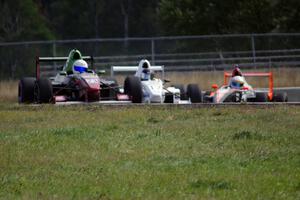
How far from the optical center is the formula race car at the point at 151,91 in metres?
23.8

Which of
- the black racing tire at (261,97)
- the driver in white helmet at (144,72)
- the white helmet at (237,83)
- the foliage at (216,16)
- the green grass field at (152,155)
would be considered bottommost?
the green grass field at (152,155)

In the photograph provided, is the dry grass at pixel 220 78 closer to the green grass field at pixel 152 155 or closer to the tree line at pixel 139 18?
the tree line at pixel 139 18

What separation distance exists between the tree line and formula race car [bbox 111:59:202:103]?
71.0 ft

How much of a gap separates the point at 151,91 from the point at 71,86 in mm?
2240

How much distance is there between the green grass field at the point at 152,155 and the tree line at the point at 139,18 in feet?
92.5

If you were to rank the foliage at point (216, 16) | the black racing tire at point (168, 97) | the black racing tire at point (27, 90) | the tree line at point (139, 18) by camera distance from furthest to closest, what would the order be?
1. the foliage at point (216, 16)
2. the tree line at point (139, 18)
3. the black racing tire at point (168, 97)
4. the black racing tire at point (27, 90)

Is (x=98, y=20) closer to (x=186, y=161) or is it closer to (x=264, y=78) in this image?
(x=264, y=78)

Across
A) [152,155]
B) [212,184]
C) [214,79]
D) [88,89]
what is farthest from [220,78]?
[212,184]

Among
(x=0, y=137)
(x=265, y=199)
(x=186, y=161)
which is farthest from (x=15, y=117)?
(x=265, y=199)

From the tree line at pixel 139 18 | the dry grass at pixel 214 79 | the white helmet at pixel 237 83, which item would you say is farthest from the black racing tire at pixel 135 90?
the tree line at pixel 139 18

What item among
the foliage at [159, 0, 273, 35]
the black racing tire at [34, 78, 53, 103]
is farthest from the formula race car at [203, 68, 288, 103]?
the foliage at [159, 0, 273, 35]

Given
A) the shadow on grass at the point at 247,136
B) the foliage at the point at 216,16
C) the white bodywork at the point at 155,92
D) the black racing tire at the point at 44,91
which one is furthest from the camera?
the foliage at the point at 216,16

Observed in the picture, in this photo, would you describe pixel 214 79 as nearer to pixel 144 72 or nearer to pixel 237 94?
Result: pixel 237 94

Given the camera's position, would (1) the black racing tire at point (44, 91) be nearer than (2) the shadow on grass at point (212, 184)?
No
